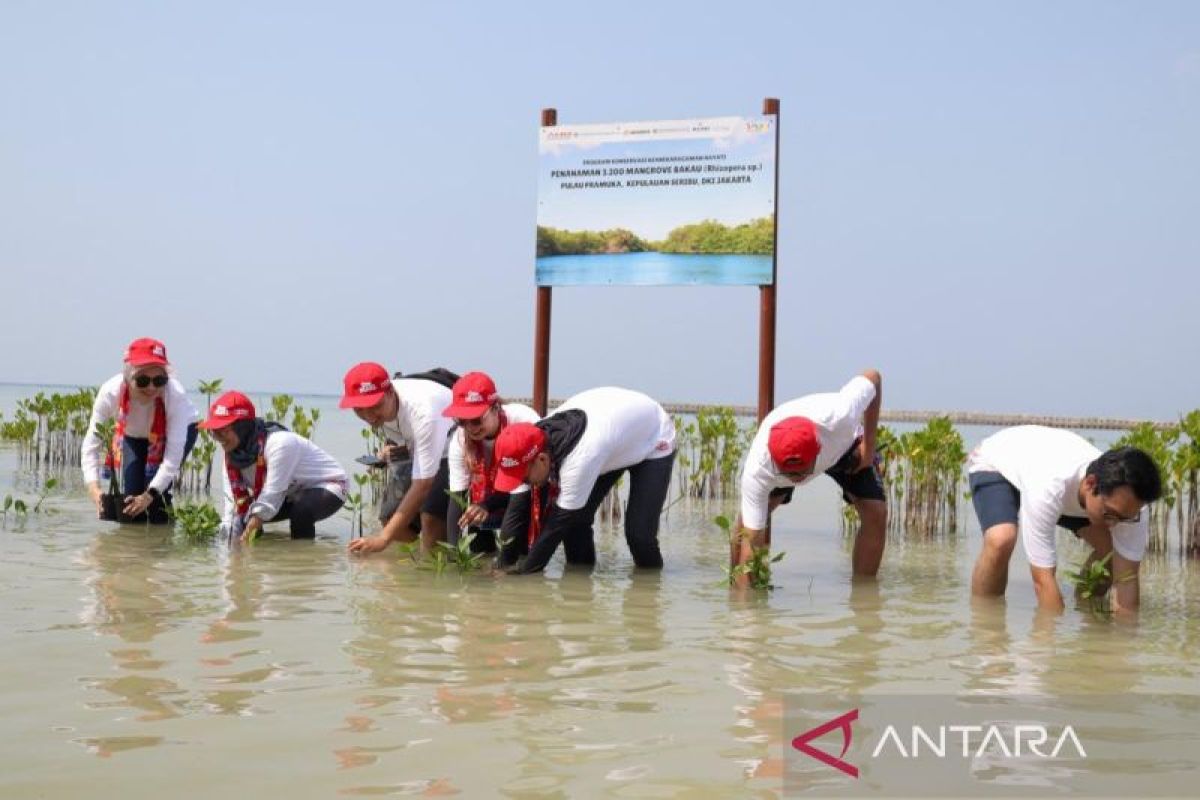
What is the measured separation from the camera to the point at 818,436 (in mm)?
5859

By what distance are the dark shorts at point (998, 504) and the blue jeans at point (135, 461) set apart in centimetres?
498

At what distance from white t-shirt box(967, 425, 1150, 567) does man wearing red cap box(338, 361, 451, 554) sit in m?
3.01

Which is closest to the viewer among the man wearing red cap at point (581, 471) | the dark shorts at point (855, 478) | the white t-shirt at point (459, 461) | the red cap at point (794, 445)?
the red cap at point (794, 445)

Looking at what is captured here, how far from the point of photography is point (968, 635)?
16.4 feet

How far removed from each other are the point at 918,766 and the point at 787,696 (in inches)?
28.0

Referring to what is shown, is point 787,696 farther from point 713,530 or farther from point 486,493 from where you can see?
point 713,530

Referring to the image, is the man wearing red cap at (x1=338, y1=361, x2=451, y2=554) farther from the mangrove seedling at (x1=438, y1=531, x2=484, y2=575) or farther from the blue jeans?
the blue jeans

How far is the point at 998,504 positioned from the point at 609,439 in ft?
6.35

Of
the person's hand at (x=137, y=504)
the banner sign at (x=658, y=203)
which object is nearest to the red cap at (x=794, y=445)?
the banner sign at (x=658, y=203)

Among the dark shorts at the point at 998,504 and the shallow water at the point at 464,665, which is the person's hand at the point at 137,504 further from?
the dark shorts at the point at 998,504

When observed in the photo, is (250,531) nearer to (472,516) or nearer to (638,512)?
(472,516)

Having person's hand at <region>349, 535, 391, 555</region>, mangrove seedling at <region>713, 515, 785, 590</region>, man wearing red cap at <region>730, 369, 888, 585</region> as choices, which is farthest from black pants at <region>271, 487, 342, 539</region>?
mangrove seedling at <region>713, 515, 785, 590</region>

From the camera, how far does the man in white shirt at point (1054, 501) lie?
5070 mm

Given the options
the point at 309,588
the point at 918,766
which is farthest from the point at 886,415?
the point at 918,766
